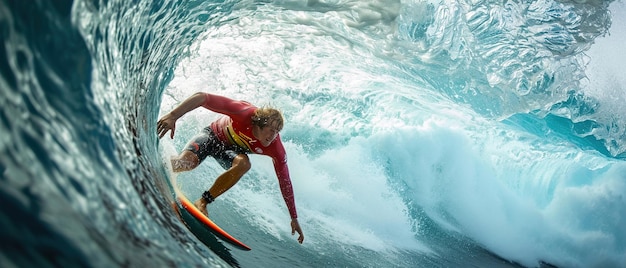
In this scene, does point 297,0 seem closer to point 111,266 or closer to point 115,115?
point 115,115

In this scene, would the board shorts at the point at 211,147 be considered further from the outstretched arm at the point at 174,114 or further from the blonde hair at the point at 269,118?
the outstretched arm at the point at 174,114

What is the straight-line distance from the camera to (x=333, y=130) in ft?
39.4

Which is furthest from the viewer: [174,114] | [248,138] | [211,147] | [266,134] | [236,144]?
[211,147]

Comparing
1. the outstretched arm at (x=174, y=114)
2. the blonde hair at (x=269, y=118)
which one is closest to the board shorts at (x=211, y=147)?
the blonde hair at (x=269, y=118)

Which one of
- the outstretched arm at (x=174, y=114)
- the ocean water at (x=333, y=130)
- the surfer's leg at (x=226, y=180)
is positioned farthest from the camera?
the surfer's leg at (x=226, y=180)

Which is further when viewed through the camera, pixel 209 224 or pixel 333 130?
pixel 333 130

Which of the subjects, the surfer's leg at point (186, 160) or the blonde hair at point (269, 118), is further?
the surfer's leg at point (186, 160)

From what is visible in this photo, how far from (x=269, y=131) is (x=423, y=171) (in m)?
9.28

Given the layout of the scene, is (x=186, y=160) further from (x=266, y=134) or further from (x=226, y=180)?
(x=266, y=134)

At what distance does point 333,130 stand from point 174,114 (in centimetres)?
891

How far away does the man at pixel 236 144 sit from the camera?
380 centimetres

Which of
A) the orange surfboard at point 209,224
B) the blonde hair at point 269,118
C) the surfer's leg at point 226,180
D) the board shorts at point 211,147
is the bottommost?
the orange surfboard at point 209,224

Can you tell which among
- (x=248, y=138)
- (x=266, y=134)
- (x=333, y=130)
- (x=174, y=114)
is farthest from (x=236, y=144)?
(x=333, y=130)

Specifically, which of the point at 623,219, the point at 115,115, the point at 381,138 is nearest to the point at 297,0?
the point at 115,115
